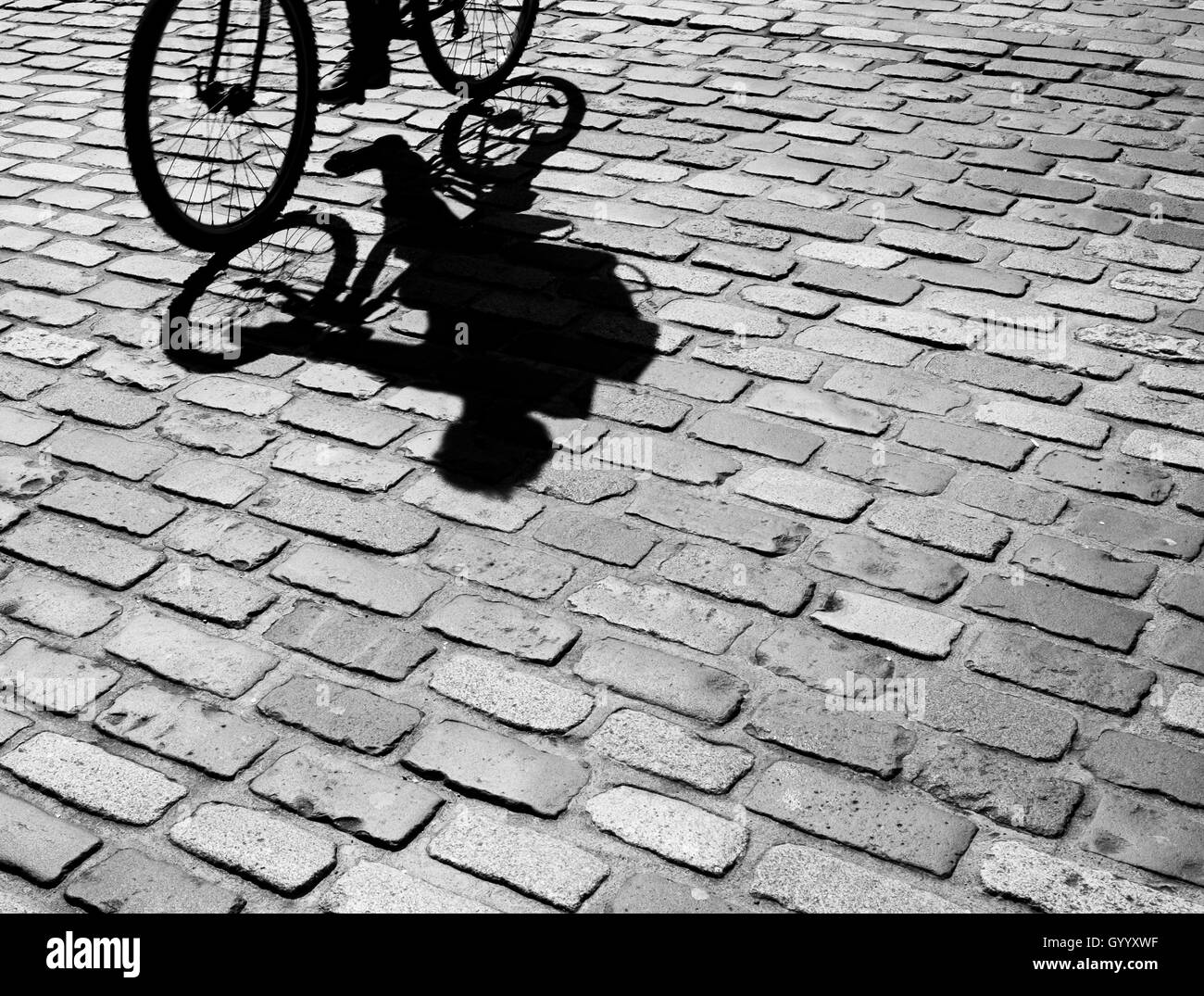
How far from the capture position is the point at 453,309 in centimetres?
406

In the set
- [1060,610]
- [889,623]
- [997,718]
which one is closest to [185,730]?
[889,623]

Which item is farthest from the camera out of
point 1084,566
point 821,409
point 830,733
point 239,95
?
point 239,95

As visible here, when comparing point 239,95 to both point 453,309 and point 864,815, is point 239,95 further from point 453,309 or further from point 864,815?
point 864,815

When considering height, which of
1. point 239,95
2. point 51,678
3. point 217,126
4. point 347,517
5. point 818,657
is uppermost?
point 239,95

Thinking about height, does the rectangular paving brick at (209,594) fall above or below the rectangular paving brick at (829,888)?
below

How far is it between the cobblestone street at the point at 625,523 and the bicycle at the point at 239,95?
197mm

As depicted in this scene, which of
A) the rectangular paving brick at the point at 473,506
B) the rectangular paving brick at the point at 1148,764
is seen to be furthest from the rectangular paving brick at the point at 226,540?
the rectangular paving brick at the point at 1148,764

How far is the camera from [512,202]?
15.5 ft

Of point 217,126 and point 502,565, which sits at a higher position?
point 217,126

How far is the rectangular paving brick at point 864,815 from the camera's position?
226 centimetres

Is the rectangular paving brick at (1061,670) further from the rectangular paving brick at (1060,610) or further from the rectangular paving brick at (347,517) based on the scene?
the rectangular paving brick at (347,517)

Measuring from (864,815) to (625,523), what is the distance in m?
1.01
